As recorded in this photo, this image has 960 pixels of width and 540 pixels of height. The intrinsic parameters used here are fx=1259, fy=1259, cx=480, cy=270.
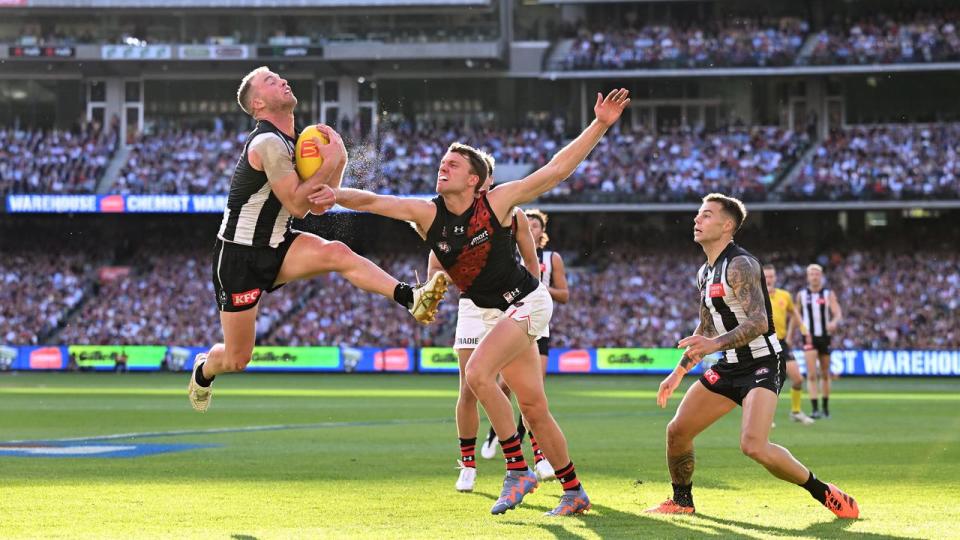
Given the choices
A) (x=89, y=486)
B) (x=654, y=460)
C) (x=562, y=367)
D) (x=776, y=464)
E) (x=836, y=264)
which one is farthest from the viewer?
(x=836, y=264)

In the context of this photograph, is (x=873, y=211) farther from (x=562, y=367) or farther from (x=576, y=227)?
(x=562, y=367)

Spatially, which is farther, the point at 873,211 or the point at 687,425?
the point at 873,211

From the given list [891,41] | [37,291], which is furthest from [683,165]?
[37,291]

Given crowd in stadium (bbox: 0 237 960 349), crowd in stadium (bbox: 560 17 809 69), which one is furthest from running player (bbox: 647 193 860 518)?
crowd in stadium (bbox: 560 17 809 69)

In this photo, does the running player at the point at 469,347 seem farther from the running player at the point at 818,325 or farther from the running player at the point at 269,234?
the running player at the point at 818,325

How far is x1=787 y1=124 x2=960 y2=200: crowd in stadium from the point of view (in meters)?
44.8

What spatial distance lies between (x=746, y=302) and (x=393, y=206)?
9.08 feet

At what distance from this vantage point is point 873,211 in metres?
47.2

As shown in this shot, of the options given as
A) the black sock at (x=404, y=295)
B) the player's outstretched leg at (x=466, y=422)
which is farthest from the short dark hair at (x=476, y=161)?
the player's outstretched leg at (x=466, y=422)

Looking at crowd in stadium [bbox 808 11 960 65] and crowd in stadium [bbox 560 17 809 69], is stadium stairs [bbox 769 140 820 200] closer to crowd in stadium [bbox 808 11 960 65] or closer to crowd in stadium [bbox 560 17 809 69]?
crowd in stadium [bbox 808 11 960 65]

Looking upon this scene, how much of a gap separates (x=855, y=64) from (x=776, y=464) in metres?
40.9

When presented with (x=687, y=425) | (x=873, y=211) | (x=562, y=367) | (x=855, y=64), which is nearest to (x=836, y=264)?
(x=873, y=211)

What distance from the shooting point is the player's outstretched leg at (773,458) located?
9312mm

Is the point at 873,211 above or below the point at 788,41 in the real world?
below
